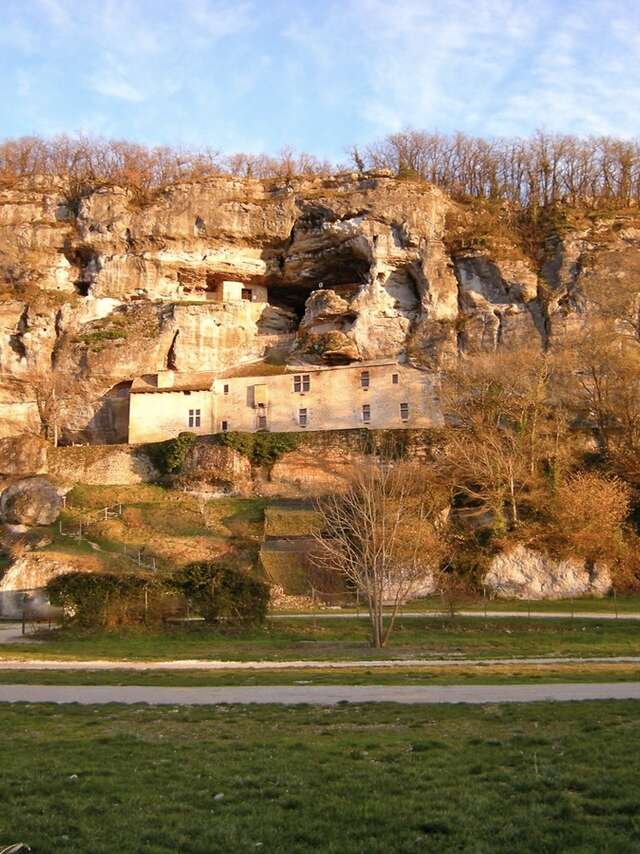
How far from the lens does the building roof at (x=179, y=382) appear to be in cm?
5516

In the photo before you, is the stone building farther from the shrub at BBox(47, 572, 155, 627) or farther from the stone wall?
the shrub at BBox(47, 572, 155, 627)

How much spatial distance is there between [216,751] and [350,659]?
12.3 meters

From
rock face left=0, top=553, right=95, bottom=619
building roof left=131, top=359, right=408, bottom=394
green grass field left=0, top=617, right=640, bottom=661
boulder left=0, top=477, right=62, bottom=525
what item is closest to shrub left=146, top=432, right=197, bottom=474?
building roof left=131, top=359, right=408, bottom=394

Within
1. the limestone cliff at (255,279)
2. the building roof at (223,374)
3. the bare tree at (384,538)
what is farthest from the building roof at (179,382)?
the bare tree at (384,538)

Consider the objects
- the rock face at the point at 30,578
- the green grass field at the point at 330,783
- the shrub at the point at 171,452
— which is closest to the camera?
the green grass field at the point at 330,783

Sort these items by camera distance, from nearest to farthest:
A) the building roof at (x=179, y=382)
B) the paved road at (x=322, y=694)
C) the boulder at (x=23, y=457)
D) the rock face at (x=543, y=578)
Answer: the paved road at (x=322, y=694) → the rock face at (x=543, y=578) → the boulder at (x=23, y=457) → the building roof at (x=179, y=382)

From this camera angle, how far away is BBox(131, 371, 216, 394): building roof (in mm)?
55156

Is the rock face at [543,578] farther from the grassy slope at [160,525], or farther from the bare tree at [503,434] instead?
the grassy slope at [160,525]

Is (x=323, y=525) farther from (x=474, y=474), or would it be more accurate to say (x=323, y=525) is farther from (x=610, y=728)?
(x=610, y=728)

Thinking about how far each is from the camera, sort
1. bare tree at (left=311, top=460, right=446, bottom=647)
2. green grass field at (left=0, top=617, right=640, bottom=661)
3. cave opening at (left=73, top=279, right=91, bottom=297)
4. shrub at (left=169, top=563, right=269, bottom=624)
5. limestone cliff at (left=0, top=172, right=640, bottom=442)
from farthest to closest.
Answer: cave opening at (left=73, top=279, right=91, bottom=297) → limestone cliff at (left=0, top=172, right=640, bottom=442) → shrub at (left=169, top=563, right=269, bottom=624) → bare tree at (left=311, top=460, right=446, bottom=647) → green grass field at (left=0, top=617, right=640, bottom=661)

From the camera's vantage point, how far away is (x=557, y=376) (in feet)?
155

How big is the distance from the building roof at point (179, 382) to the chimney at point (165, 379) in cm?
28

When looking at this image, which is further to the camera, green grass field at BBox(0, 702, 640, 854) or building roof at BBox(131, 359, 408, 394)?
building roof at BBox(131, 359, 408, 394)

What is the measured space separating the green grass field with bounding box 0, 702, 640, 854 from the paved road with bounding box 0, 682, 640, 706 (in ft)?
6.29
